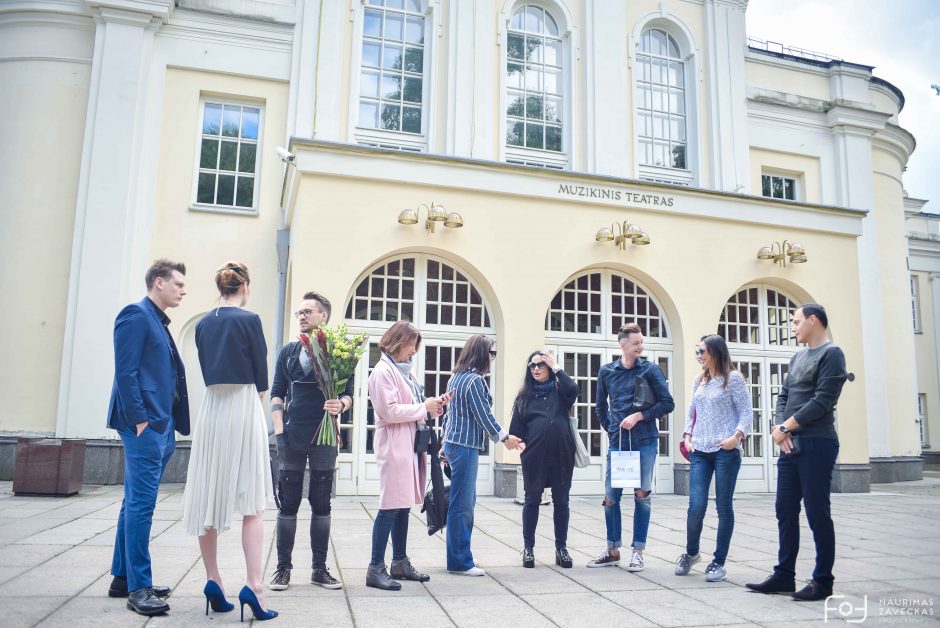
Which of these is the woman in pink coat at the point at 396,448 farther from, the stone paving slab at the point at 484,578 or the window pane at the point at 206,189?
the window pane at the point at 206,189

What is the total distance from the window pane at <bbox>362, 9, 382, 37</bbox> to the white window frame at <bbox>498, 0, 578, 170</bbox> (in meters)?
2.32

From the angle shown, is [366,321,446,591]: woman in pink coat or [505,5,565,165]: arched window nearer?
[366,321,446,591]: woman in pink coat

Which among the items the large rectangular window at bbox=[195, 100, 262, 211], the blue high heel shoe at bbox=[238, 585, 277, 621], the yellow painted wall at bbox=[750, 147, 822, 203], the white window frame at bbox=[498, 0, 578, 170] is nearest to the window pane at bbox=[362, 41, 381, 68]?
the large rectangular window at bbox=[195, 100, 262, 211]

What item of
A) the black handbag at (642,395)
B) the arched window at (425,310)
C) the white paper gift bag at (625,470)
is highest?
the arched window at (425,310)

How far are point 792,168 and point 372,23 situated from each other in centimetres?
975

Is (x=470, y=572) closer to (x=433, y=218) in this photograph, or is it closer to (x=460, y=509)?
(x=460, y=509)

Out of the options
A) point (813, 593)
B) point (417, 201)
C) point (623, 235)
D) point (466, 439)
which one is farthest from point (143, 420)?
point (623, 235)

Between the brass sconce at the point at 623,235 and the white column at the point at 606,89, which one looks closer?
the brass sconce at the point at 623,235

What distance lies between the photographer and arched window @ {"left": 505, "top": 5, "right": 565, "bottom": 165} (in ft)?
46.5

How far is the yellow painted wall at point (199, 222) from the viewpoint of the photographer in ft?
40.6

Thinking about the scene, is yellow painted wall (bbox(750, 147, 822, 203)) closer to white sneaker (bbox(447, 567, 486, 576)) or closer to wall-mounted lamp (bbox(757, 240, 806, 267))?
wall-mounted lamp (bbox(757, 240, 806, 267))

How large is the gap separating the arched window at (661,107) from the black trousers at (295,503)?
11.6 m

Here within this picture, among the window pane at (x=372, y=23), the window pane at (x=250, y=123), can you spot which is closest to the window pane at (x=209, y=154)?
the window pane at (x=250, y=123)

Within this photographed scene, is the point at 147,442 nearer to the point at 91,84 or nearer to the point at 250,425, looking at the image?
the point at 250,425
